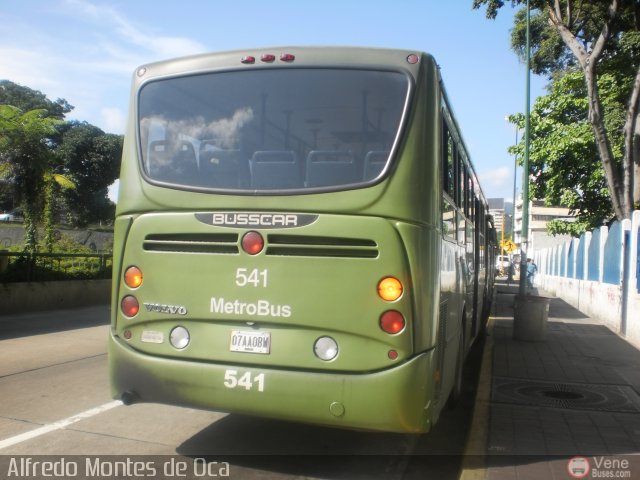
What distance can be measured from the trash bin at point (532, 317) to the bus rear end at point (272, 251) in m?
9.02

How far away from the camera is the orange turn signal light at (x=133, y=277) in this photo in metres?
5.02

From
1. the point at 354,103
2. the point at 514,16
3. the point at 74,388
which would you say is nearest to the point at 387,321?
the point at 354,103

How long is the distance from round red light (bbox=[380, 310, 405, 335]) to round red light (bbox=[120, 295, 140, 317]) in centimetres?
188

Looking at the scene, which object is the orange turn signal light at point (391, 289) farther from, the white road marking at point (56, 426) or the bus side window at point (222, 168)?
the white road marking at point (56, 426)

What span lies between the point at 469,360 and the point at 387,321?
6969 millimetres

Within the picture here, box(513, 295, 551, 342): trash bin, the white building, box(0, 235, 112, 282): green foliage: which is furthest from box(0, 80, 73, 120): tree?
box(513, 295, 551, 342): trash bin

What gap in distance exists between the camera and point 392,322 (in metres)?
4.43

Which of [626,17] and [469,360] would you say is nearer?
[469,360]

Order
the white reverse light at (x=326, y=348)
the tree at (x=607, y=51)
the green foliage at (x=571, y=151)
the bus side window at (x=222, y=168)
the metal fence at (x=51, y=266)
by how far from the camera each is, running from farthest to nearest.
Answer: the green foliage at (x=571, y=151) < the tree at (x=607, y=51) < the metal fence at (x=51, y=266) < the bus side window at (x=222, y=168) < the white reverse light at (x=326, y=348)

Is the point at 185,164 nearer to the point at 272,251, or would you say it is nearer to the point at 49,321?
the point at 272,251

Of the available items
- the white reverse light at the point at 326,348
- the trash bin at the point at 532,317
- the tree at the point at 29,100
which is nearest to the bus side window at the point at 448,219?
the white reverse light at the point at 326,348

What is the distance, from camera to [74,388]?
7.57 meters

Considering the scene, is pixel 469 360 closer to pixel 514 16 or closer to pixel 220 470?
pixel 220 470

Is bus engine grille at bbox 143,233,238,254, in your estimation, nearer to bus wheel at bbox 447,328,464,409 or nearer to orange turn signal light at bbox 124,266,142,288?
orange turn signal light at bbox 124,266,142,288
